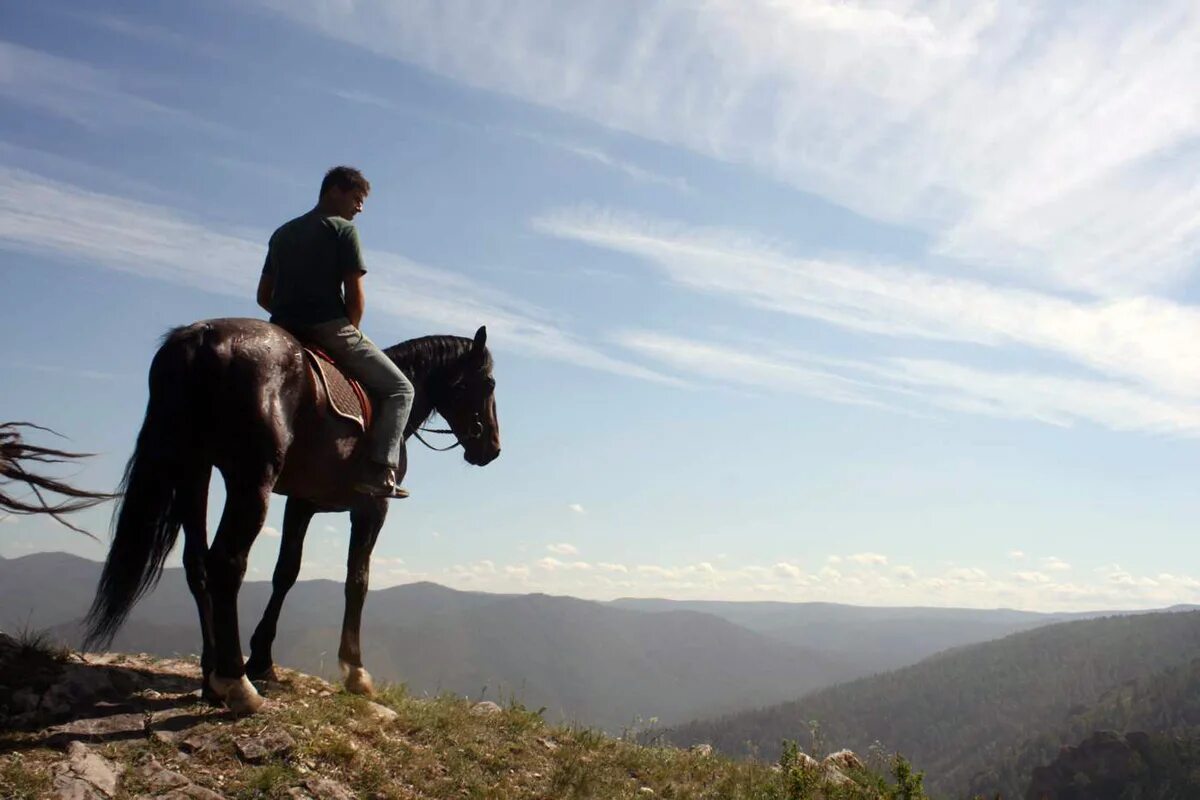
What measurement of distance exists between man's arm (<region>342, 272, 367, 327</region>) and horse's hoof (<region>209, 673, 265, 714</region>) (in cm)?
317

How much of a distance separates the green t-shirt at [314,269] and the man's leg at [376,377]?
145 mm

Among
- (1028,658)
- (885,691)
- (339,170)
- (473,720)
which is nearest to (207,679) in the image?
(473,720)

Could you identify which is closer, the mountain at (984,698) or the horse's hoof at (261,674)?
the horse's hoof at (261,674)

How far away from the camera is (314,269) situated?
23.9ft

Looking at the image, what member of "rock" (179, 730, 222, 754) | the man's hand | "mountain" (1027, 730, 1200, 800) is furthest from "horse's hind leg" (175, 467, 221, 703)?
"mountain" (1027, 730, 1200, 800)

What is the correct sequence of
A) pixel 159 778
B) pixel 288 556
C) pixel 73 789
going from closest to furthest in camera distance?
pixel 73 789 < pixel 159 778 < pixel 288 556

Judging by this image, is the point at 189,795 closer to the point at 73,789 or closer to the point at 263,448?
the point at 73,789

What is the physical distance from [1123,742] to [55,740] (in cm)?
10143

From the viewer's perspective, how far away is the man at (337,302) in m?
7.29

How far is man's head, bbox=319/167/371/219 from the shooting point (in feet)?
24.9

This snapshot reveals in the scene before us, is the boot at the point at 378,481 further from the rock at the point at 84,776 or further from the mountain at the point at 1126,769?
the mountain at the point at 1126,769

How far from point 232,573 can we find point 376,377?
7.26ft

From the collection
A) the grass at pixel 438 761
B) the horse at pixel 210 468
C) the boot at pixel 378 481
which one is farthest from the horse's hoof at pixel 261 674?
the boot at pixel 378 481

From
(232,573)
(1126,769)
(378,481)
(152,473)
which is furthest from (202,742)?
(1126,769)
